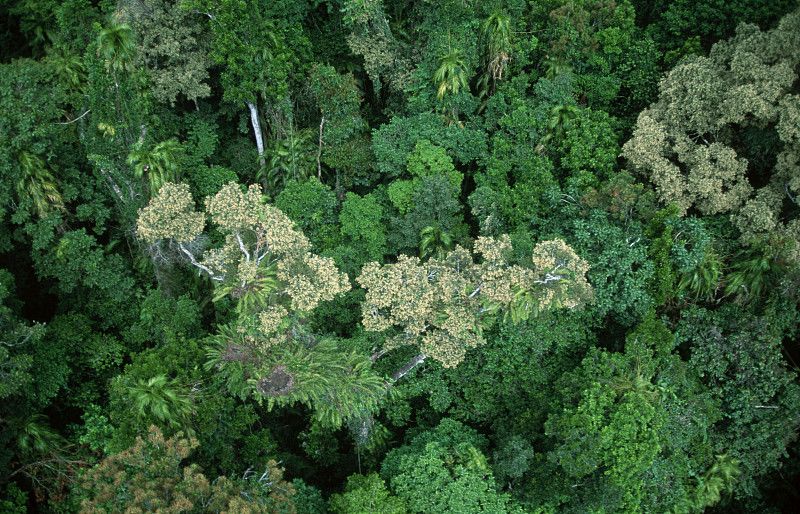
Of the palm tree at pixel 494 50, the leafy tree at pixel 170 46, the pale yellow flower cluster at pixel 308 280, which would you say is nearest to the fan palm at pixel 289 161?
the leafy tree at pixel 170 46

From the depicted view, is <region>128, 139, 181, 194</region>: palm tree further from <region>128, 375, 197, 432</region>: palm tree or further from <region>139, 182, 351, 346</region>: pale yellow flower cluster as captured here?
<region>128, 375, 197, 432</region>: palm tree

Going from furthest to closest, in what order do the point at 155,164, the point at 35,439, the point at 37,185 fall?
the point at 37,185 → the point at 155,164 → the point at 35,439

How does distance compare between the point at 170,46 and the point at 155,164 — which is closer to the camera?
the point at 155,164

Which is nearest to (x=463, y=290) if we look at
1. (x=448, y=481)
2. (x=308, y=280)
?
(x=308, y=280)

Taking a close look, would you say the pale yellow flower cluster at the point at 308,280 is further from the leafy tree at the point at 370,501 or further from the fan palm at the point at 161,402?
the leafy tree at the point at 370,501

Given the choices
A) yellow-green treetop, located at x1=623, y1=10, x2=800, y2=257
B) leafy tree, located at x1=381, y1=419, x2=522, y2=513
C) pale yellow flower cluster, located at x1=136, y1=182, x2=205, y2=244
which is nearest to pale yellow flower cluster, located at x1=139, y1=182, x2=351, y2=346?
pale yellow flower cluster, located at x1=136, y1=182, x2=205, y2=244

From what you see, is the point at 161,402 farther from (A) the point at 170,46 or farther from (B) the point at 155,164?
(A) the point at 170,46
